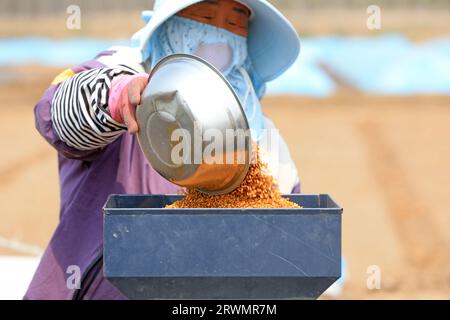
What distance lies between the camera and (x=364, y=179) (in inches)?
375

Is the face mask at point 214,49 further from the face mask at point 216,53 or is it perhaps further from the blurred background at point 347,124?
the blurred background at point 347,124

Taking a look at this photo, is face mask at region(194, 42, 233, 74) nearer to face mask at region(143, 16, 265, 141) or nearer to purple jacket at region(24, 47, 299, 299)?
face mask at region(143, 16, 265, 141)

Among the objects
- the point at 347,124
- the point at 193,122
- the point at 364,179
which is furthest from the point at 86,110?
the point at 347,124

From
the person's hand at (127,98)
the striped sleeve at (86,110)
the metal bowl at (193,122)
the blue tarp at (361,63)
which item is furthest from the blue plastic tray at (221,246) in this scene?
the blue tarp at (361,63)

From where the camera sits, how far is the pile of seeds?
1.72 metres

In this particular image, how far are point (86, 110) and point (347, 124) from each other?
40.6 ft

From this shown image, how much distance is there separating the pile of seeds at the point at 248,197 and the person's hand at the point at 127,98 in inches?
7.2

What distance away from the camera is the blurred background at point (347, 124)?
650cm

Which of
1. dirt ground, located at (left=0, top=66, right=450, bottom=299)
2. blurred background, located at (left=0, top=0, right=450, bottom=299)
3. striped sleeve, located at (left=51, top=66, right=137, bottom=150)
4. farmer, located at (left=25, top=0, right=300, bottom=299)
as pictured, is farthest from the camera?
blurred background, located at (left=0, top=0, right=450, bottom=299)

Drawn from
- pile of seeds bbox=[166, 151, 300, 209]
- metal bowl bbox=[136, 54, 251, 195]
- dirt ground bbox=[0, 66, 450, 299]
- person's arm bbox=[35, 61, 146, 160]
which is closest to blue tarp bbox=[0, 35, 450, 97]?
dirt ground bbox=[0, 66, 450, 299]

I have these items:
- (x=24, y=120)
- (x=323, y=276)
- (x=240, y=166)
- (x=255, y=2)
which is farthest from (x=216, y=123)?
(x=24, y=120)

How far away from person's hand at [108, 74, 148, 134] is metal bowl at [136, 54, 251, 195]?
0.15 ft

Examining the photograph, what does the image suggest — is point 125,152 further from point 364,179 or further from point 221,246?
point 364,179
